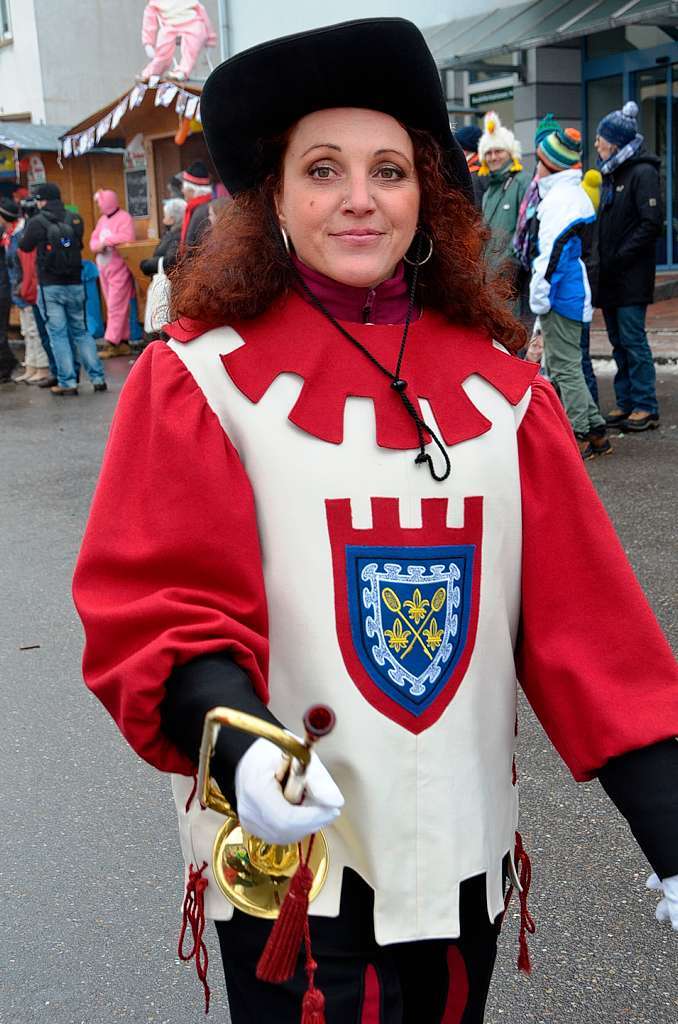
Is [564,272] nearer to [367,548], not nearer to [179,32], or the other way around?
[367,548]

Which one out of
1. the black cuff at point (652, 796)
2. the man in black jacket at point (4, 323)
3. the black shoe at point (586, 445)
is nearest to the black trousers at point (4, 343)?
the man in black jacket at point (4, 323)

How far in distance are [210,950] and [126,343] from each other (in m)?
12.9

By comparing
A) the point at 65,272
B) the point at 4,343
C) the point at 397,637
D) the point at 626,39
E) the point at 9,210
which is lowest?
the point at 4,343

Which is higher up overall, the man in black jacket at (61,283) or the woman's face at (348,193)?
the woman's face at (348,193)

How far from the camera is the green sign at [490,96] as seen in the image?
54.6 ft

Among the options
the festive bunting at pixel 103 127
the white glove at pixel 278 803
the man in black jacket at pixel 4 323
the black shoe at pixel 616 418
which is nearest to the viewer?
the white glove at pixel 278 803

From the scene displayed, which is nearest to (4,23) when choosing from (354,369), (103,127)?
(103,127)

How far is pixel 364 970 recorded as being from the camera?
1.69 metres

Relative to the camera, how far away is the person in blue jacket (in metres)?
7.01

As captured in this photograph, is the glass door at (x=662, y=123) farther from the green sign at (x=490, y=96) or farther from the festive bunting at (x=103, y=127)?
the festive bunting at (x=103, y=127)

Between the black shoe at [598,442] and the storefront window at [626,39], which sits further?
the storefront window at [626,39]

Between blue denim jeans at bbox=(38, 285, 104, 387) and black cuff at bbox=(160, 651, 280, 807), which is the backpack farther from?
black cuff at bbox=(160, 651, 280, 807)

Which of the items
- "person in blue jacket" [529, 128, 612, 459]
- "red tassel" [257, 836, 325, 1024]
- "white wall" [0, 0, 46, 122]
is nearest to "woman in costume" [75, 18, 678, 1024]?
"red tassel" [257, 836, 325, 1024]

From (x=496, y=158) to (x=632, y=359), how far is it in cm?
169
